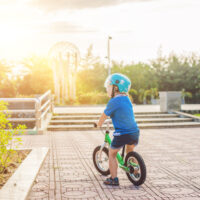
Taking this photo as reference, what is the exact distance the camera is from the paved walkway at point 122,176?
170 inches

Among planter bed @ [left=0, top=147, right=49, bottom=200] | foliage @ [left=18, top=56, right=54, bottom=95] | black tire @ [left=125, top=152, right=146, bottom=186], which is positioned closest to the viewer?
planter bed @ [left=0, top=147, right=49, bottom=200]

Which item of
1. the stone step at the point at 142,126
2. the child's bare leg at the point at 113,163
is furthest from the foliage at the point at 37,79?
the child's bare leg at the point at 113,163

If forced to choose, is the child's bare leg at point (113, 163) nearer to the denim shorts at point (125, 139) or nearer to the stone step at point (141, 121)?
the denim shorts at point (125, 139)

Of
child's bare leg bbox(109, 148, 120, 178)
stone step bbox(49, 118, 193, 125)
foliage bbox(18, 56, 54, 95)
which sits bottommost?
stone step bbox(49, 118, 193, 125)

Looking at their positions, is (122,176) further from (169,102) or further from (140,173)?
(169,102)

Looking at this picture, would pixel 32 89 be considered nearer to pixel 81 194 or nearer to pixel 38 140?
pixel 38 140

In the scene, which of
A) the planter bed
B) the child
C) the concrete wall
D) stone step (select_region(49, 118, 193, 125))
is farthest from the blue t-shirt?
the concrete wall

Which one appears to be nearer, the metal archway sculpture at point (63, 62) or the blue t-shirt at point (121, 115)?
the blue t-shirt at point (121, 115)

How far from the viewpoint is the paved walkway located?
4.33m

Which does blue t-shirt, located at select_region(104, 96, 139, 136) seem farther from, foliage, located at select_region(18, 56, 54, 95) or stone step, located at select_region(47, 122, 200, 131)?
foliage, located at select_region(18, 56, 54, 95)

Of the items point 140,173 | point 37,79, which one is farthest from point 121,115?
point 37,79

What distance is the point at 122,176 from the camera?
5.35 metres

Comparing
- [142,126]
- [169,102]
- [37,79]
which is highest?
[37,79]

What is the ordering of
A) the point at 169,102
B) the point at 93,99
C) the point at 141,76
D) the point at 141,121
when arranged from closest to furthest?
the point at 141,121 → the point at 169,102 → the point at 93,99 → the point at 141,76
